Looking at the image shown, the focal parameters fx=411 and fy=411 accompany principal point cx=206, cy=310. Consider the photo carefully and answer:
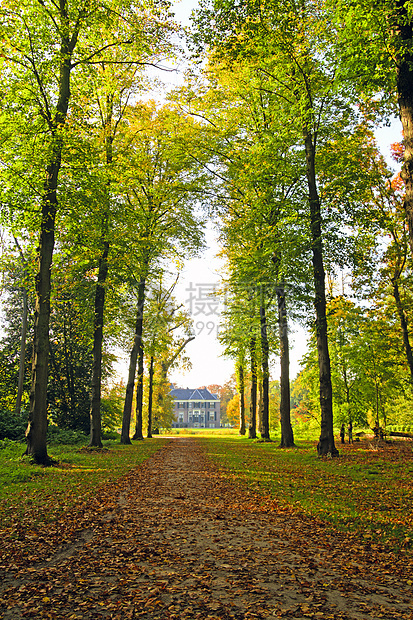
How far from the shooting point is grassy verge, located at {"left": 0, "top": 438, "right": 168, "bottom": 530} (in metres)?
6.61

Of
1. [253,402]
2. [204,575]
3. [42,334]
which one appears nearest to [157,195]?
[42,334]

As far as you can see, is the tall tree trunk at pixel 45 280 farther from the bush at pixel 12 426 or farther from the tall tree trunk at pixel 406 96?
the tall tree trunk at pixel 406 96

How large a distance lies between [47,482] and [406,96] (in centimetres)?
1052

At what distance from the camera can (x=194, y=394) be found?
101 m

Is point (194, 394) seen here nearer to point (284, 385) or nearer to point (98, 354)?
point (284, 385)

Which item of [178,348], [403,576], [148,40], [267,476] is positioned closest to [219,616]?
[403,576]

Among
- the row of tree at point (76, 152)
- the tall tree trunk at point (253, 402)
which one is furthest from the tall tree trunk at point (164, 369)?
the row of tree at point (76, 152)

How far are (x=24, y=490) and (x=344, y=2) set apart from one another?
1254 cm

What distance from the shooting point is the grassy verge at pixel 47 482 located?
21.7 ft

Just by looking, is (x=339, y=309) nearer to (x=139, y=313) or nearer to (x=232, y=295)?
(x=232, y=295)

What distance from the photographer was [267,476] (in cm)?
1032

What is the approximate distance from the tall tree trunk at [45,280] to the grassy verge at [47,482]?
0.75 meters

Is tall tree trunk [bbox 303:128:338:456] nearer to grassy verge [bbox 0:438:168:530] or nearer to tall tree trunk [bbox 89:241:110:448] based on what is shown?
grassy verge [bbox 0:438:168:530]

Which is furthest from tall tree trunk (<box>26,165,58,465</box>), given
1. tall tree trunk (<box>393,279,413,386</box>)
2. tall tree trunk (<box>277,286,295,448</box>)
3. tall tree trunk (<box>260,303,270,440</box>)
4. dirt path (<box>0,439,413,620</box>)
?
tall tree trunk (<box>393,279,413,386</box>)
